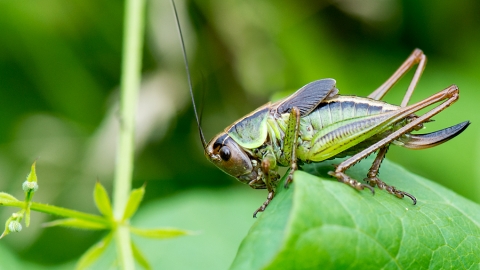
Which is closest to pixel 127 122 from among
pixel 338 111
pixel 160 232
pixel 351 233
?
pixel 160 232

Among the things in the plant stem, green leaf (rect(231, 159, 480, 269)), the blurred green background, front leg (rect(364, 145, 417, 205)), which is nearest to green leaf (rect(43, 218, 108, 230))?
the plant stem

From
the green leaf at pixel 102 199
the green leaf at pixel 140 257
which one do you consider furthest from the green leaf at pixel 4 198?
the green leaf at pixel 140 257

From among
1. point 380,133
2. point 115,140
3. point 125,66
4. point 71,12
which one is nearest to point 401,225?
point 380,133

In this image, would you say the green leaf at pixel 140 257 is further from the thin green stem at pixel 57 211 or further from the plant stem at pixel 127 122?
the thin green stem at pixel 57 211

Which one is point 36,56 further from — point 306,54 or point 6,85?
point 306,54

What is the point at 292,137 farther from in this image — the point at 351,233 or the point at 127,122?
the point at 127,122

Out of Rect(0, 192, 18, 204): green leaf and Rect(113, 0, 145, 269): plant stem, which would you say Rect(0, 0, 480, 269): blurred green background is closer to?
Rect(113, 0, 145, 269): plant stem
